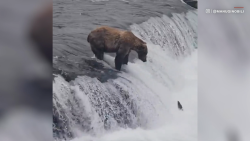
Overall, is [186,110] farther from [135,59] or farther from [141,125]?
[135,59]

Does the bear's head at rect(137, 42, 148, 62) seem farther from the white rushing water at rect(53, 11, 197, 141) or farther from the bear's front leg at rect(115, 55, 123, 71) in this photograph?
the bear's front leg at rect(115, 55, 123, 71)

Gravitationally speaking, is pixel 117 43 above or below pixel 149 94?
above

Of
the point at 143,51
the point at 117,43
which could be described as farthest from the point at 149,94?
the point at 117,43

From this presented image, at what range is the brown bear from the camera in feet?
7.30

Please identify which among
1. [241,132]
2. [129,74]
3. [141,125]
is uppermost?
[129,74]

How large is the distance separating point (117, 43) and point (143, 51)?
24cm

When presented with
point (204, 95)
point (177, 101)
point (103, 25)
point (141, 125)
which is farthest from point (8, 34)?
point (204, 95)

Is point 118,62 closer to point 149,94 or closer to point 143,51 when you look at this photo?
point 143,51

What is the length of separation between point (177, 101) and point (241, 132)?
0.69 m

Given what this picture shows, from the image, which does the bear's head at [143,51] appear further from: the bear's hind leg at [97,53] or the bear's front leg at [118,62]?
the bear's hind leg at [97,53]

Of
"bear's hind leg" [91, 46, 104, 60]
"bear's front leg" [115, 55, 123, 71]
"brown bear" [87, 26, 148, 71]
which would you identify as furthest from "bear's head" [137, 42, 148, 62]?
"bear's hind leg" [91, 46, 104, 60]

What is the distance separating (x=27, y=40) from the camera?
212 cm

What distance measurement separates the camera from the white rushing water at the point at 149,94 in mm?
2168

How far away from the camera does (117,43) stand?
7.43ft
